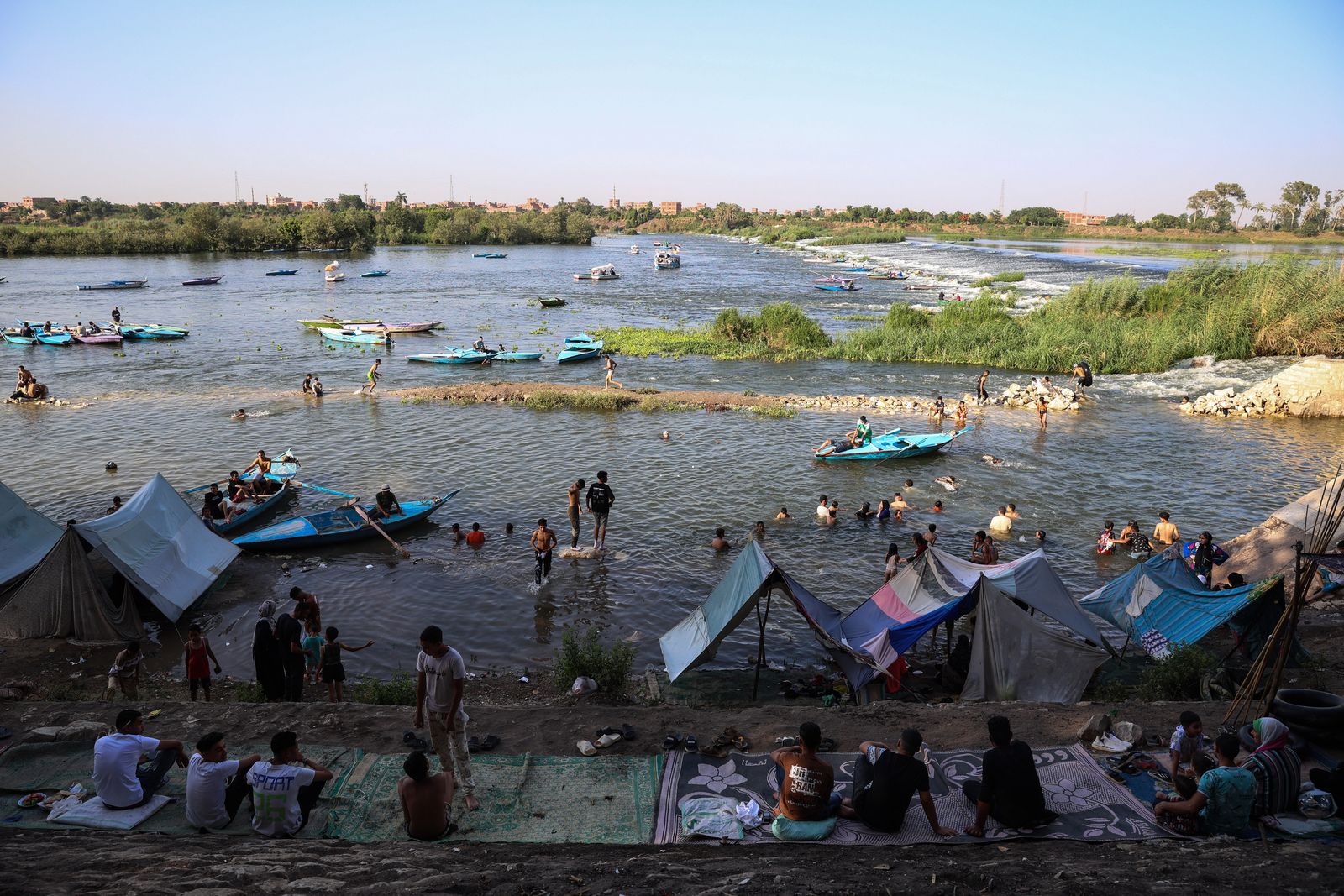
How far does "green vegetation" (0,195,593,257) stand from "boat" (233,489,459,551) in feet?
343

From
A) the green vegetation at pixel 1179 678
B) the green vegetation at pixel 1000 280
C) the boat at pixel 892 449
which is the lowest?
the green vegetation at pixel 1179 678

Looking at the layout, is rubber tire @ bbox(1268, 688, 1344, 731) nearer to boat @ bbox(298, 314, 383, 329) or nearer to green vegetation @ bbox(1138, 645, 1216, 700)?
green vegetation @ bbox(1138, 645, 1216, 700)

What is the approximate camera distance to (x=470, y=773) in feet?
25.1

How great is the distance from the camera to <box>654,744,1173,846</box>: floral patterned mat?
7027mm

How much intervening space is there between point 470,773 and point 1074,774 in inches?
231

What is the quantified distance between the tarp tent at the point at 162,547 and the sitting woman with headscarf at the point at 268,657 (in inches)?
164

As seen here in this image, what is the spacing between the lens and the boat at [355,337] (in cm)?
4404

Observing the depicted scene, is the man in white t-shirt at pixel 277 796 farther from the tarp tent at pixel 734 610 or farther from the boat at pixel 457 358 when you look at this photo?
the boat at pixel 457 358

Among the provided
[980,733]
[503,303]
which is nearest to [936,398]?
[980,733]

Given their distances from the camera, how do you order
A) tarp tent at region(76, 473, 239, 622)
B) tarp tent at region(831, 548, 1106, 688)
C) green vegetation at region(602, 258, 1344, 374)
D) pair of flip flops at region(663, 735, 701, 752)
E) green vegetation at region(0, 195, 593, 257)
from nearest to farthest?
pair of flip flops at region(663, 735, 701, 752)
tarp tent at region(831, 548, 1106, 688)
tarp tent at region(76, 473, 239, 622)
green vegetation at region(602, 258, 1344, 374)
green vegetation at region(0, 195, 593, 257)

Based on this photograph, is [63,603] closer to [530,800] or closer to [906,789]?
[530,800]

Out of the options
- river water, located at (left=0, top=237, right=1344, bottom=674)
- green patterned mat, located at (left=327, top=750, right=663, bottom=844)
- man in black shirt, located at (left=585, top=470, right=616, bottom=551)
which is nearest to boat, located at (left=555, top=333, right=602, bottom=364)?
river water, located at (left=0, top=237, right=1344, bottom=674)

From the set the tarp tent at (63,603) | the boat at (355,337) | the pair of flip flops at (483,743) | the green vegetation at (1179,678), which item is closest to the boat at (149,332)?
the boat at (355,337)

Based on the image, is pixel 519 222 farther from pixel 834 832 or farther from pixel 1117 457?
pixel 834 832
